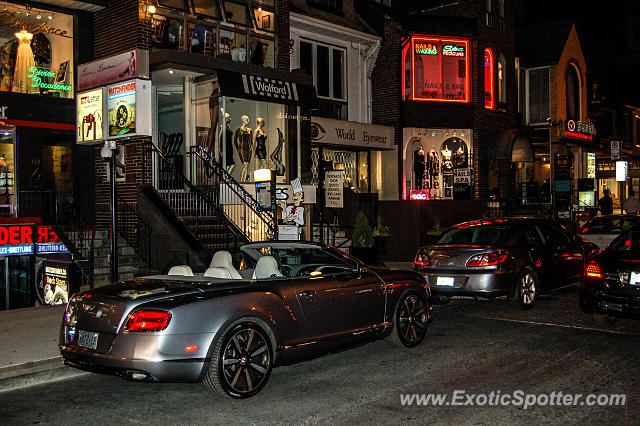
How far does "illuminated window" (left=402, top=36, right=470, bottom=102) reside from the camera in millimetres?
23391

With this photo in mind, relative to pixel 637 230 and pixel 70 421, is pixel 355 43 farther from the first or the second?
pixel 70 421

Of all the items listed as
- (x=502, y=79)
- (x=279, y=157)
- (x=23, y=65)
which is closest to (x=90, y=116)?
(x=23, y=65)

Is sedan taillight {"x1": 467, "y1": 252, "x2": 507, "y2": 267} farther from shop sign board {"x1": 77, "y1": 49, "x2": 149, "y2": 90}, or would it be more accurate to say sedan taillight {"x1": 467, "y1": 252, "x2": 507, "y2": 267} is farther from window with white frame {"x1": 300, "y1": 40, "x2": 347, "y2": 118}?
window with white frame {"x1": 300, "y1": 40, "x2": 347, "y2": 118}

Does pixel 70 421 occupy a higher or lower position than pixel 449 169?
lower

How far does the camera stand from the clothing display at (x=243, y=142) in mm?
17062

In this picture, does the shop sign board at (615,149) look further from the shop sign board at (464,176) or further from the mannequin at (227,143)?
the mannequin at (227,143)

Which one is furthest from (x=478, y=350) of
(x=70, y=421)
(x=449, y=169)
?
(x=449, y=169)

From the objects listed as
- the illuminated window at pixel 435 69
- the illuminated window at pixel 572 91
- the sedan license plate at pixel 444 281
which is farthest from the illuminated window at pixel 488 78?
the sedan license plate at pixel 444 281

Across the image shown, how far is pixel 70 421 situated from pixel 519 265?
7309 millimetres

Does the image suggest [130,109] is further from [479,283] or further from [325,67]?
[325,67]

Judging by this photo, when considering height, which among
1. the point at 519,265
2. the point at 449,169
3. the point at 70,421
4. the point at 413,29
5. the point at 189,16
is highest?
the point at 413,29

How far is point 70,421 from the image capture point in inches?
218

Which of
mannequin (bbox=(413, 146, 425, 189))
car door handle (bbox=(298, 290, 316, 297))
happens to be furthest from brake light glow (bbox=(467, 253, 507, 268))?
mannequin (bbox=(413, 146, 425, 189))

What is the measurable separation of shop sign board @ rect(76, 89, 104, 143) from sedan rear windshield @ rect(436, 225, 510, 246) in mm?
6793
